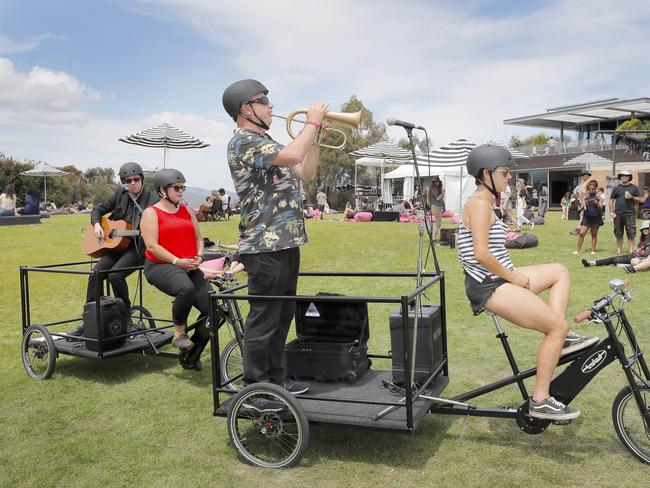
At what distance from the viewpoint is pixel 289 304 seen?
4.07 meters

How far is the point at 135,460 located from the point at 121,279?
2.61m

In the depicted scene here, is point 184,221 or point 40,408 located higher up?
point 184,221

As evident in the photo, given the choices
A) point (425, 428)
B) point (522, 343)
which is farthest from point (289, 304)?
point (522, 343)

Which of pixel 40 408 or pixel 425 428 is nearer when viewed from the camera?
pixel 425 428

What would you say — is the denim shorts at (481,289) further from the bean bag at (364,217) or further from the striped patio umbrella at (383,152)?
the striped patio umbrella at (383,152)

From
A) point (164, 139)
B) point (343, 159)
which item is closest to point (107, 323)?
point (164, 139)

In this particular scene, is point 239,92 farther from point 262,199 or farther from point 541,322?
point 541,322

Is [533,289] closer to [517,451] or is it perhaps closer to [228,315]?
[517,451]

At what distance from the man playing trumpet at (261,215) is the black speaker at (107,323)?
212 centimetres

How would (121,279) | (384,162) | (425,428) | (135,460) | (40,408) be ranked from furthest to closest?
(384,162)
(121,279)
(40,408)
(425,428)
(135,460)

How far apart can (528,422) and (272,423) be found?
5.03 ft

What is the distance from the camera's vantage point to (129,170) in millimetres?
6176

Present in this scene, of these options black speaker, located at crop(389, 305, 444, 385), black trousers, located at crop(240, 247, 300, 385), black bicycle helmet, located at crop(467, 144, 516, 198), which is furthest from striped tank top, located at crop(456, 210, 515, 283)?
black trousers, located at crop(240, 247, 300, 385)

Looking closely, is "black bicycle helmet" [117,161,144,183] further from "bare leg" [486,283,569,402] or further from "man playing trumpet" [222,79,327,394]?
"bare leg" [486,283,569,402]
